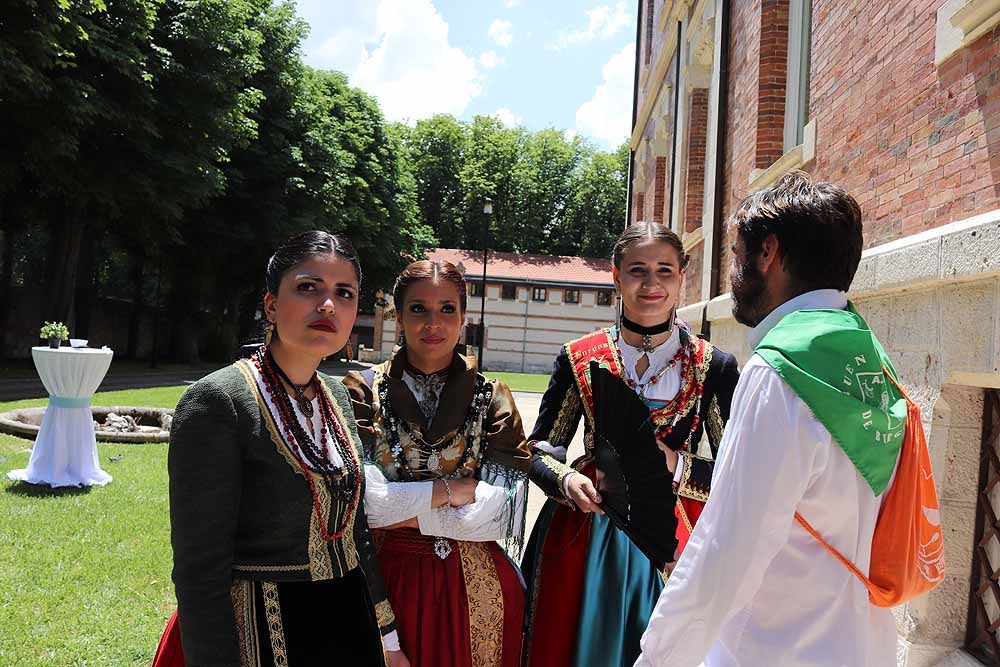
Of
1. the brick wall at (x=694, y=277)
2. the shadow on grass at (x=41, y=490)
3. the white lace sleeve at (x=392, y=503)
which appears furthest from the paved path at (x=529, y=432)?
the shadow on grass at (x=41, y=490)

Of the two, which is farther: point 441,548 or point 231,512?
point 441,548

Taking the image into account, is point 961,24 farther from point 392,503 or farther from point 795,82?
point 795,82

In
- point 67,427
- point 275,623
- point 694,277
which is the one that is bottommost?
point 67,427

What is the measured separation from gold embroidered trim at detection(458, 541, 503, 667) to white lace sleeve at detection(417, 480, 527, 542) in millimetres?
71

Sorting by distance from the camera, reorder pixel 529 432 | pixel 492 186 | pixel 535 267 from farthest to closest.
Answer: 1. pixel 492 186
2. pixel 535 267
3. pixel 529 432

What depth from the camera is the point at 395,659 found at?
2299mm

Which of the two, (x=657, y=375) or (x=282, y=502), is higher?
(x=657, y=375)

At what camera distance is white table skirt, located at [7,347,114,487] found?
298 inches

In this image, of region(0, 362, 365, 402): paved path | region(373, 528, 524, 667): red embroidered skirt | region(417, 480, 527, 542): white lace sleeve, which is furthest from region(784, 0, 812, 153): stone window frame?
region(0, 362, 365, 402): paved path

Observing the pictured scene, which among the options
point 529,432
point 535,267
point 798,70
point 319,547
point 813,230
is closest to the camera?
point 813,230

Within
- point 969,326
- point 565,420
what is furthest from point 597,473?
A: point 969,326

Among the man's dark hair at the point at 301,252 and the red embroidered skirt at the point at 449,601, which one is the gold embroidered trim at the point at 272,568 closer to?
the red embroidered skirt at the point at 449,601

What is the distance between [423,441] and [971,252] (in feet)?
8.75

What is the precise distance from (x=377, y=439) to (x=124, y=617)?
300cm
